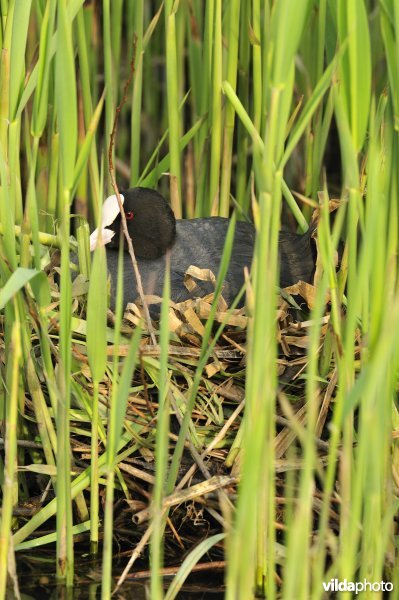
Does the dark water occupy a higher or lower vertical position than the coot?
lower

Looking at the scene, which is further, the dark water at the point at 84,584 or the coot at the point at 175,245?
the coot at the point at 175,245

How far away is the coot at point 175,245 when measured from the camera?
2.64 m

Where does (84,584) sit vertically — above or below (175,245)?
below

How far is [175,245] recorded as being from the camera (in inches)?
109

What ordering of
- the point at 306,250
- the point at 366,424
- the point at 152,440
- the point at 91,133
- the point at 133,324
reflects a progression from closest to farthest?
the point at 366,424 < the point at 91,133 < the point at 152,440 < the point at 133,324 < the point at 306,250

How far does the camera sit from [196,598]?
Result: 1.94 metres

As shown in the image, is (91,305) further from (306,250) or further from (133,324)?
(306,250)

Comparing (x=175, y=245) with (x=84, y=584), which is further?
(x=175, y=245)

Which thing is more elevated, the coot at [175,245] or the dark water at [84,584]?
the coot at [175,245]

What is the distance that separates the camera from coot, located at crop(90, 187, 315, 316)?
8.66 feet

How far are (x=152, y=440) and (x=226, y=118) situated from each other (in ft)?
3.15

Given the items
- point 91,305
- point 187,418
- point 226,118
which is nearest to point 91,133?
point 91,305

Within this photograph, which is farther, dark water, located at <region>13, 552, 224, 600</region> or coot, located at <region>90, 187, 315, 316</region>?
coot, located at <region>90, 187, 315, 316</region>

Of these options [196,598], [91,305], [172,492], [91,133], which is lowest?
[196,598]
